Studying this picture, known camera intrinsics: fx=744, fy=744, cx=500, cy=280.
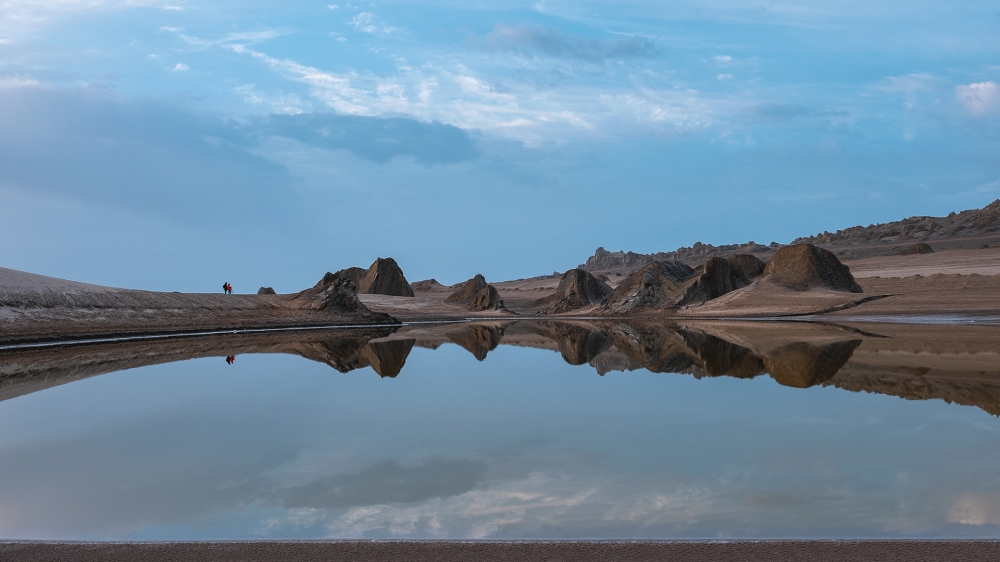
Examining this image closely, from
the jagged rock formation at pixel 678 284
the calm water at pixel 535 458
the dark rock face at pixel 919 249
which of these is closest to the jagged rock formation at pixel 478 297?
the jagged rock formation at pixel 678 284

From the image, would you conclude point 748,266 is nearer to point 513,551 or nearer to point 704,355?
point 704,355

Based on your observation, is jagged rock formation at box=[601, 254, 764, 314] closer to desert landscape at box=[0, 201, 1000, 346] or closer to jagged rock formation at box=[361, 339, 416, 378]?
desert landscape at box=[0, 201, 1000, 346]

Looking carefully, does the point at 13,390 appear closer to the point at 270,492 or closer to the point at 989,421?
the point at 270,492

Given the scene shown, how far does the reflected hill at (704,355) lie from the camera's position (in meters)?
14.1

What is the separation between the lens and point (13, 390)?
46.3ft

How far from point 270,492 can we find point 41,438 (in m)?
4.94

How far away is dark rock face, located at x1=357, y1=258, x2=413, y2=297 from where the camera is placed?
73500 mm

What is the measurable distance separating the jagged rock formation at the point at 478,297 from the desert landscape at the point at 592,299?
13 cm

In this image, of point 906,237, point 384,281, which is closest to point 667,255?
point 906,237

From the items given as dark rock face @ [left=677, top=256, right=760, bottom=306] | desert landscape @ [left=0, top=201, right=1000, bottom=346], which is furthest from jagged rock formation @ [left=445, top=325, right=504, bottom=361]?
dark rock face @ [left=677, top=256, right=760, bottom=306]

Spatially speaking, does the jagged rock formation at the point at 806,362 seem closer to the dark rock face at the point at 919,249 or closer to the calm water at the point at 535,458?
the calm water at the point at 535,458

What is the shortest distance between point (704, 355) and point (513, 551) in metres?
16.9

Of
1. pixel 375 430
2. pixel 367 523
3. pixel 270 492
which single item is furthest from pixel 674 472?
pixel 375 430

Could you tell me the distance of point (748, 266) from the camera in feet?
192
